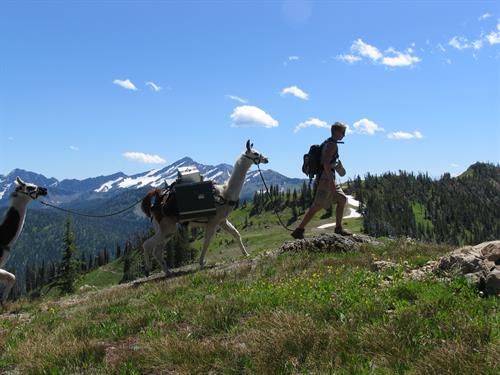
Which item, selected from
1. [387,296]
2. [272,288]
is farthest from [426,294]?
[272,288]

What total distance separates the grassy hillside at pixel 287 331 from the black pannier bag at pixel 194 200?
4.98m

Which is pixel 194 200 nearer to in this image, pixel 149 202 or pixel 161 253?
pixel 149 202

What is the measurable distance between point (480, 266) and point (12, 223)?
1291 centimetres

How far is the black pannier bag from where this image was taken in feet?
50.2

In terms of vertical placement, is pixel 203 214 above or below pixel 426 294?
above

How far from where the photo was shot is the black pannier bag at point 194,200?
50.2 feet

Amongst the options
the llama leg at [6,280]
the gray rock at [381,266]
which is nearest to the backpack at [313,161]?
the gray rock at [381,266]

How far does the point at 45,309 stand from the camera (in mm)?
13594

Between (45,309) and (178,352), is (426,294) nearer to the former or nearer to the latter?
(178,352)

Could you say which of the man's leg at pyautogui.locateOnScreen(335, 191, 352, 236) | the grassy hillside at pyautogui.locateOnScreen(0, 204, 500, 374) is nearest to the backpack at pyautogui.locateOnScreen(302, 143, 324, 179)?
the man's leg at pyautogui.locateOnScreen(335, 191, 352, 236)

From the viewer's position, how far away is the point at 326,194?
14.3 m

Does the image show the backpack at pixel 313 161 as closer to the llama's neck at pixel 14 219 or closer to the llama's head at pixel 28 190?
the llama's head at pixel 28 190

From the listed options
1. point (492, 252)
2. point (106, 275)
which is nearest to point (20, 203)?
point (492, 252)

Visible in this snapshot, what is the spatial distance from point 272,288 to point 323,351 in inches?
138
